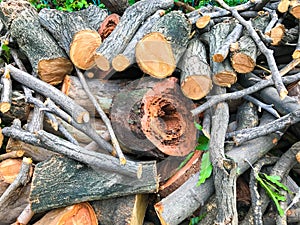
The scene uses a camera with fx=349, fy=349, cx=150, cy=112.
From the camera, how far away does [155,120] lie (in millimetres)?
2672

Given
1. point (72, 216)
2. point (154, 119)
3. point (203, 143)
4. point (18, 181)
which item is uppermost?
point (154, 119)

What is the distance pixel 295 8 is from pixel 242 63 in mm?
755

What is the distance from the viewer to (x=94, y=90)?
3010 millimetres

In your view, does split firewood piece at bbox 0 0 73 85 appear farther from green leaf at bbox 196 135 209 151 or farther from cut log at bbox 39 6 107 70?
green leaf at bbox 196 135 209 151

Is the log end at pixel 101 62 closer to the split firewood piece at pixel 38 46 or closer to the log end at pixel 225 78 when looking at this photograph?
the split firewood piece at pixel 38 46

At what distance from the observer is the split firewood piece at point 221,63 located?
106 inches

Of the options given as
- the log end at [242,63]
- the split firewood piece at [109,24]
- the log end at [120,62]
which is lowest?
the log end at [242,63]

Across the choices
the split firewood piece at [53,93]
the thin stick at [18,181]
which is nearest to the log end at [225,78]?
the split firewood piece at [53,93]

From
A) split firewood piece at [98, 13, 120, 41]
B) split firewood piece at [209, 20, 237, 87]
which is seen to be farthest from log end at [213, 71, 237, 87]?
split firewood piece at [98, 13, 120, 41]

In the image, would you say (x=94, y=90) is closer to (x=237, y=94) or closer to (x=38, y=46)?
(x=38, y=46)

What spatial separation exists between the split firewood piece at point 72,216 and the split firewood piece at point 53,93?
0.65m

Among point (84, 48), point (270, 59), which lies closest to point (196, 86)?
point (270, 59)

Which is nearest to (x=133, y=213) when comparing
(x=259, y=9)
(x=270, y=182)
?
(x=270, y=182)

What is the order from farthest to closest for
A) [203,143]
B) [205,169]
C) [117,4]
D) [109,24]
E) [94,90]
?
1. [117,4]
2. [109,24]
3. [94,90]
4. [203,143]
5. [205,169]
